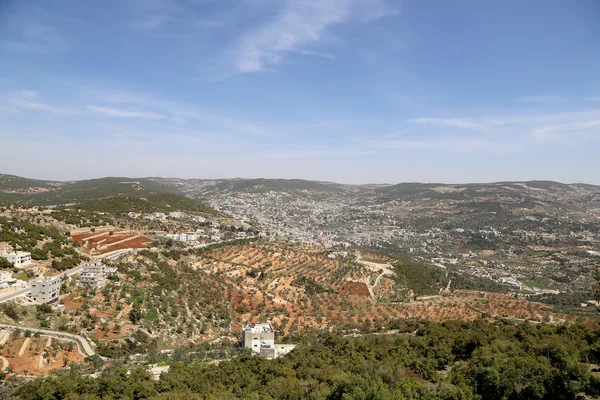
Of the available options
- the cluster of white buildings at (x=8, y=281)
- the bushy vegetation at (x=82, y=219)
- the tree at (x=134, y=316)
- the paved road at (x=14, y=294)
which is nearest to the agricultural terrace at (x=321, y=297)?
the tree at (x=134, y=316)

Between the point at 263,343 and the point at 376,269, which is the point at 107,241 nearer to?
the point at 263,343

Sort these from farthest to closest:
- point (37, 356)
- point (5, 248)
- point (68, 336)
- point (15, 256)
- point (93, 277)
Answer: point (5, 248)
point (93, 277)
point (15, 256)
point (68, 336)
point (37, 356)

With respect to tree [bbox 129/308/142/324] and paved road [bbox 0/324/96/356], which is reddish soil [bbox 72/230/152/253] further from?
paved road [bbox 0/324/96/356]

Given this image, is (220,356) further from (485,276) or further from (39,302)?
(485,276)

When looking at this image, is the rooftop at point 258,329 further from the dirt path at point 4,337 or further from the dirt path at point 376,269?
the dirt path at point 376,269

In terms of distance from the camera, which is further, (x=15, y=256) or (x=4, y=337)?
(x=15, y=256)

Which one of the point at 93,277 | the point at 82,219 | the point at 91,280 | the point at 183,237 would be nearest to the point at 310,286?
the point at 183,237
